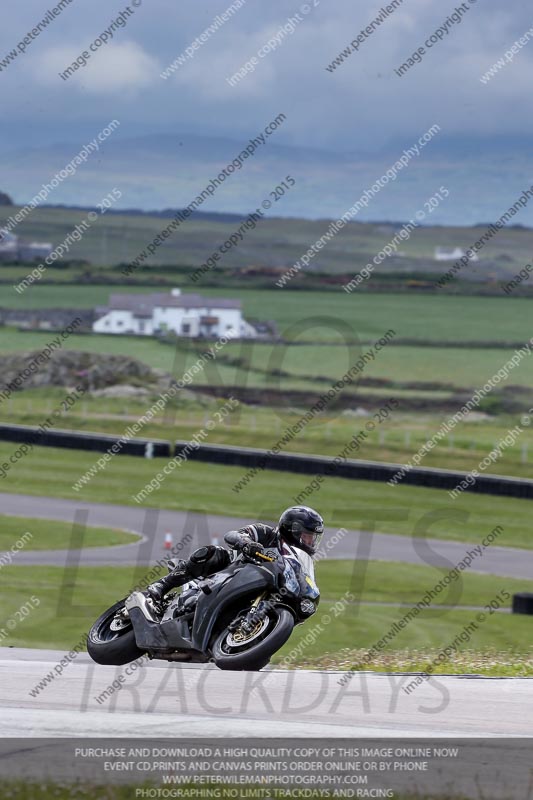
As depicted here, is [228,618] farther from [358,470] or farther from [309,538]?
[358,470]

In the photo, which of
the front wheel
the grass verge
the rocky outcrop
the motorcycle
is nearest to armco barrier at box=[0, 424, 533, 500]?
the grass verge

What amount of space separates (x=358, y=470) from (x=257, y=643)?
1034 inches

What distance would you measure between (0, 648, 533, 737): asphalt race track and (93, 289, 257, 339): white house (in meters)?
78.8

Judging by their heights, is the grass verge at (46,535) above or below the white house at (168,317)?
above

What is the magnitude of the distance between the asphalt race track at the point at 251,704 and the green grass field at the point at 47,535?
1437 cm

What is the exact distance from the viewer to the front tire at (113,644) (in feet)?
34.2

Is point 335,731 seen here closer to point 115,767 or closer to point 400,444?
point 115,767

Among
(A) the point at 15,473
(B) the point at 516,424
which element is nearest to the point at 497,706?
(A) the point at 15,473

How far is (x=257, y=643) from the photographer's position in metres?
9.62

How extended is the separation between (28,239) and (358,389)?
227 feet

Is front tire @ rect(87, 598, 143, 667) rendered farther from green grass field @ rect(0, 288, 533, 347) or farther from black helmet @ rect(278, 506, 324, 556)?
Result: green grass field @ rect(0, 288, 533, 347)

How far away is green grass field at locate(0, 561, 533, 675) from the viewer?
16.0 m

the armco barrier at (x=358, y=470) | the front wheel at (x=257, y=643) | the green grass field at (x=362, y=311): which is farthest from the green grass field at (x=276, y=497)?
the green grass field at (x=362, y=311)

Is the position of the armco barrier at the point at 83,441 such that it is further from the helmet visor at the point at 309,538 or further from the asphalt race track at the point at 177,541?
the helmet visor at the point at 309,538
